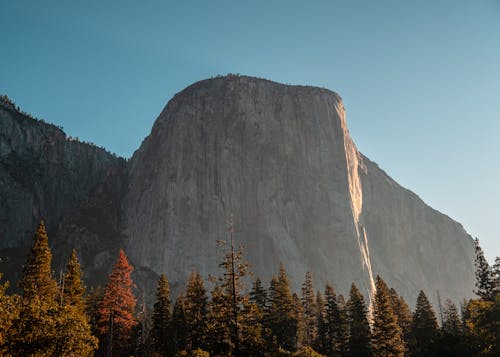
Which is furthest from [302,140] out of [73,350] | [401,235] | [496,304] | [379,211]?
[73,350]

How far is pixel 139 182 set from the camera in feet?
483

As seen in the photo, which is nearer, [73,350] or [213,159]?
[73,350]

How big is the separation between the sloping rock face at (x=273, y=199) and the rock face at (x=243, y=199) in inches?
13.9

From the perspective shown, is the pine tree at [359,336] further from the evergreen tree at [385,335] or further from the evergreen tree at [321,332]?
the evergreen tree at [385,335]

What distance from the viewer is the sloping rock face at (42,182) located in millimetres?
134125

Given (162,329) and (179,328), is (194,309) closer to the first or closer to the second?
(162,329)

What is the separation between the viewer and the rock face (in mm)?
124938

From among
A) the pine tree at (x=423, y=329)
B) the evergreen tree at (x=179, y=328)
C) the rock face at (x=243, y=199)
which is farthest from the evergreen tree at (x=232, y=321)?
the rock face at (x=243, y=199)

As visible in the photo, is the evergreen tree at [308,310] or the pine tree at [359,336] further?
the evergreen tree at [308,310]

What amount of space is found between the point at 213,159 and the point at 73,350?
11320 cm

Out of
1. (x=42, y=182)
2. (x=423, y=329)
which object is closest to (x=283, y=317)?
(x=423, y=329)

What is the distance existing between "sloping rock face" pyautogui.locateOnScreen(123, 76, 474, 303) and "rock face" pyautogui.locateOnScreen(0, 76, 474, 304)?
0.35m

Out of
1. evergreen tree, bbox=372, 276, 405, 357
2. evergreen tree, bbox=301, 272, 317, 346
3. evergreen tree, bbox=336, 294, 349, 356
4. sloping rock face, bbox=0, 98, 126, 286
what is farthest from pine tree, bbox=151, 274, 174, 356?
sloping rock face, bbox=0, 98, 126, 286

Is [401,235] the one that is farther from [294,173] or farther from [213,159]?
[213,159]
